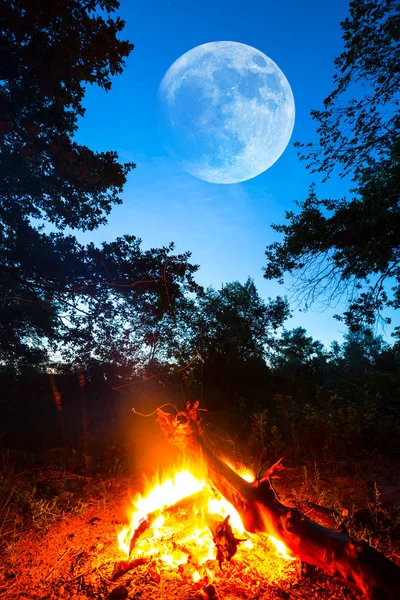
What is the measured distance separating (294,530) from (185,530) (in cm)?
135

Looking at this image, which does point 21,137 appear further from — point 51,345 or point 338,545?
point 338,545

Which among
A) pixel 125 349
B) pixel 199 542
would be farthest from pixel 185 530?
pixel 125 349

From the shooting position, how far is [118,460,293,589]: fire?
8.80ft

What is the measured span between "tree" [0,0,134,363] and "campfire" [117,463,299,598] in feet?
11.5

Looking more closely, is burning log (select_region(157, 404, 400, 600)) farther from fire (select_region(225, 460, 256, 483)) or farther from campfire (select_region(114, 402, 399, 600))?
fire (select_region(225, 460, 256, 483))

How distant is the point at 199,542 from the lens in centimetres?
293

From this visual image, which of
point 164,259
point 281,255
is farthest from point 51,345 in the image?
point 281,255

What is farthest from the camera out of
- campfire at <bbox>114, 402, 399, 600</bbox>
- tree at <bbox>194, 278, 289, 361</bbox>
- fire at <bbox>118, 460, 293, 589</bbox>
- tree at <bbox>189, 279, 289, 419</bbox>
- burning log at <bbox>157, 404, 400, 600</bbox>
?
tree at <bbox>194, 278, 289, 361</bbox>

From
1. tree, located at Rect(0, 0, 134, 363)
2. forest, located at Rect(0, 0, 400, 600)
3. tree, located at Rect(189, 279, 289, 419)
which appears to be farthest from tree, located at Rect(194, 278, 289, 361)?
tree, located at Rect(0, 0, 134, 363)

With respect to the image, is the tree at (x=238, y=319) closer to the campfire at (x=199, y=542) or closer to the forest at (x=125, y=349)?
the forest at (x=125, y=349)

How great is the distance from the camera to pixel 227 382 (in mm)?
12664

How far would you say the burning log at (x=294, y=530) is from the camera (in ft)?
6.40

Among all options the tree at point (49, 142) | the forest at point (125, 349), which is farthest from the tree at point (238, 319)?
the tree at point (49, 142)

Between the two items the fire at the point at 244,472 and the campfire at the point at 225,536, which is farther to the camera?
the fire at the point at 244,472
